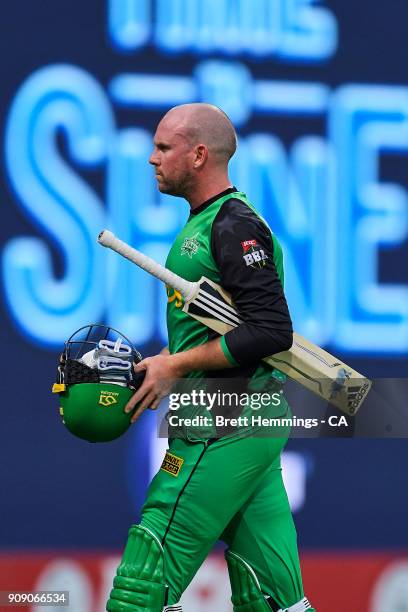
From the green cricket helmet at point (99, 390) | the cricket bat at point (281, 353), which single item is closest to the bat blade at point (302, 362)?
the cricket bat at point (281, 353)

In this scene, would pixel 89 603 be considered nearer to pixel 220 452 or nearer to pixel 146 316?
pixel 146 316

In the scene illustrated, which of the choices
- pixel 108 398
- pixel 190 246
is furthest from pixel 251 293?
pixel 108 398

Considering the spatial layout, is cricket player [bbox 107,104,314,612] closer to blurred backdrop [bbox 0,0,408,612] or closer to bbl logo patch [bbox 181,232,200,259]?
bbl logo patch [bbox 181,232,200,259]

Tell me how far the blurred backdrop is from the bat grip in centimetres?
197

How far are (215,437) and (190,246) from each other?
0.54m

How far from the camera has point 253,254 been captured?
410 centimetres

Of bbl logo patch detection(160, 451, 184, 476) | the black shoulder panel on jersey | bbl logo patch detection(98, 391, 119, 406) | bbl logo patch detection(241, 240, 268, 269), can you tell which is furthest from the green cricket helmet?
bbl logo patch detection(241, 240, 268, 269)

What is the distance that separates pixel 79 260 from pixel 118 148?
486 mm

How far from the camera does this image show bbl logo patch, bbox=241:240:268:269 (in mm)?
4090

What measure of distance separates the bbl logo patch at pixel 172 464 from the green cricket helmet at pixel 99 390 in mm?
158

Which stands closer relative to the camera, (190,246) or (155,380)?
(155,380)

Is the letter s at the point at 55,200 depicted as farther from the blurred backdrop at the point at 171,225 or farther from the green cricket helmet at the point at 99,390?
the green cricket helmet at the point at 99,390

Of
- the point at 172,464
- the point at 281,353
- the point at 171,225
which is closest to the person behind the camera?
the point at 172,464

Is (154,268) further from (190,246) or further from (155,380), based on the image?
(155,380)
